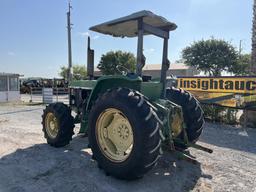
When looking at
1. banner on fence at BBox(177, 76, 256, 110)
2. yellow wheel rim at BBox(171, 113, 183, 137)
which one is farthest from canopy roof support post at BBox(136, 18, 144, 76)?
banner on fence at BBox(177, 76, 256, 110)

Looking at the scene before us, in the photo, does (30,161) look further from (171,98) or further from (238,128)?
(238,128)

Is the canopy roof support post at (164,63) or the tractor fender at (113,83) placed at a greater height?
the canopy roof support post at (164,63)

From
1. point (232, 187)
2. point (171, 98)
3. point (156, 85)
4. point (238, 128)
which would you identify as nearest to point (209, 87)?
point (238, 128)

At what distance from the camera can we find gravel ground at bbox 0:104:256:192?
3.71 metres

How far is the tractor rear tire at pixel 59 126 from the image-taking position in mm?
5438

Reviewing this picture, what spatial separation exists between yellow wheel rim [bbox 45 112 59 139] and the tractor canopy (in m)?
2.16

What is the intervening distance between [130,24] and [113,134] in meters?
2.19

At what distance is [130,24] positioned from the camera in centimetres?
498

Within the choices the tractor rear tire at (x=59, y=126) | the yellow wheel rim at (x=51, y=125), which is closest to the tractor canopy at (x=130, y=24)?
the tractor rear tire at (x=59, y=126)

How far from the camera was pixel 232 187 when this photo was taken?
380 centimetres

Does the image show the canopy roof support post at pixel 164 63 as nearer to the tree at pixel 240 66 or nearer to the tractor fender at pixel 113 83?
the tractor fender at pixel 113 83

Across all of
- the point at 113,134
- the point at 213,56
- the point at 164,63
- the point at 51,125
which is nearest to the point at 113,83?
the point at 113,134

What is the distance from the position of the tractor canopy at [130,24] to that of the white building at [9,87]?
53.8 feet

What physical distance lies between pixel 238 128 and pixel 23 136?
6.68 metres
